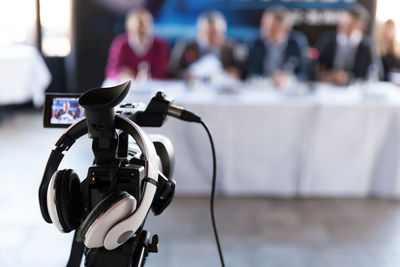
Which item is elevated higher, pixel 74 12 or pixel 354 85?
pixel 74 12

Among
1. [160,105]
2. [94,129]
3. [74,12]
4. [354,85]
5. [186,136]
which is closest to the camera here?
[94,129]

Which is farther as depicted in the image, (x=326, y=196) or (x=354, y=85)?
(x=354, y=85)

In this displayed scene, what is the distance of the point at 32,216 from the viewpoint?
2857 millimetres

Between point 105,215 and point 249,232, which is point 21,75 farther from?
point 105,215

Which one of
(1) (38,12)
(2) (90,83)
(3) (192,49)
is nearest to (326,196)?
(3) (192,49)

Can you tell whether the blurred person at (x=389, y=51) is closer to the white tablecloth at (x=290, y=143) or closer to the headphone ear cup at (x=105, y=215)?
the white tablecloth at (x=290, y=143)

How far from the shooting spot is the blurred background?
2.55 m

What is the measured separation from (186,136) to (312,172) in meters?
0.80

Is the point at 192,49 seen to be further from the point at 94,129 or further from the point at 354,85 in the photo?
the point at 94,129

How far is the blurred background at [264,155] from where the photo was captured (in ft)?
8.37

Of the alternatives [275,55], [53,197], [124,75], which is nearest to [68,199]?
[53,197]

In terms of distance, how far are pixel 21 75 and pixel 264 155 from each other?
2.97 meters

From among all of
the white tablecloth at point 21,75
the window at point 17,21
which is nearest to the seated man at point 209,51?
the white tablecloth at point 21,75

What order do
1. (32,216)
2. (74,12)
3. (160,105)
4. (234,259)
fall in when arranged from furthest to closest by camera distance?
(74,12), (32,216), (234,259), (160,105)
